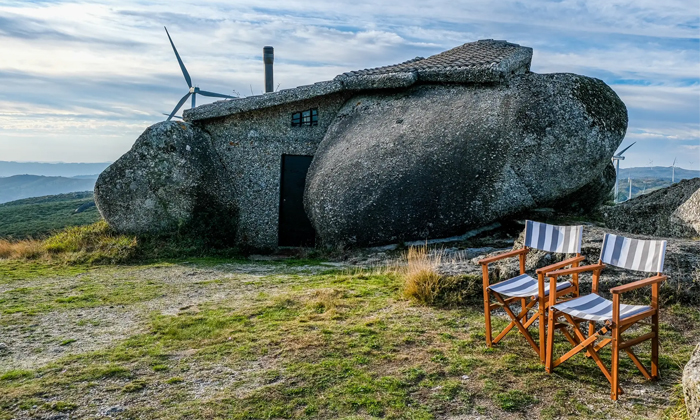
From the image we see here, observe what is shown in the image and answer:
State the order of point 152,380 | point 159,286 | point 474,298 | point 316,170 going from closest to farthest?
point 152,380 → point 474,298 → point 159,286 → point 316,170

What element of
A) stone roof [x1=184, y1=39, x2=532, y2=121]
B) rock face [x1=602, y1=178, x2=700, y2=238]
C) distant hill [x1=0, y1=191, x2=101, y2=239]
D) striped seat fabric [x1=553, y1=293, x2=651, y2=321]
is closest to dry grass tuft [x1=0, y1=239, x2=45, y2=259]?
stone roof [x1=184, y1=39, x2=532, y2=121]

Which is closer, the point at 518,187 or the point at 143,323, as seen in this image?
the point at 143,323

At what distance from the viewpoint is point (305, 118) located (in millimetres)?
14750

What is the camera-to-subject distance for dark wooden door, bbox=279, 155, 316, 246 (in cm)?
1456

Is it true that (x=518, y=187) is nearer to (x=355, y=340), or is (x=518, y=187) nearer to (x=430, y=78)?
(x=430, y=78)

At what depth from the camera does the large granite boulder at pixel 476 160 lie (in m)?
11.6

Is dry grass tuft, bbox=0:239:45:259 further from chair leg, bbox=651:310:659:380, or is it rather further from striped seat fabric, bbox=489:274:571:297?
chair leg, bbox=651:310:659:380

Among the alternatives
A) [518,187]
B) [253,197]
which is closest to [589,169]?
[518,187]

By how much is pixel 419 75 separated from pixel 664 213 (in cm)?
611

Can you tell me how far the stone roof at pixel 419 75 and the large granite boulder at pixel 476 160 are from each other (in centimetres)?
37

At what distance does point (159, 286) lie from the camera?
9695mm

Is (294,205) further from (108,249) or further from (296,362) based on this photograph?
(296,362)

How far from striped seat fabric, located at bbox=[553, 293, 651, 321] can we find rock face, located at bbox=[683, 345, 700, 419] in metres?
0.73

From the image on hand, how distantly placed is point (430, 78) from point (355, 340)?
8643 mm
